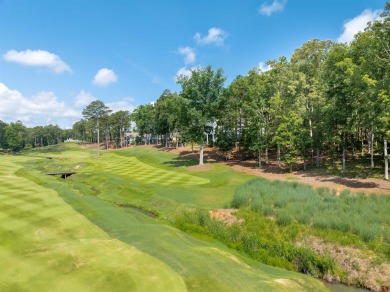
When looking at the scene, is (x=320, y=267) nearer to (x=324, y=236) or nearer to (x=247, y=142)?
(x=324, y=236)

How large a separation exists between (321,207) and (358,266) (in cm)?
680

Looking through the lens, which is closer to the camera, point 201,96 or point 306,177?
point 306,177

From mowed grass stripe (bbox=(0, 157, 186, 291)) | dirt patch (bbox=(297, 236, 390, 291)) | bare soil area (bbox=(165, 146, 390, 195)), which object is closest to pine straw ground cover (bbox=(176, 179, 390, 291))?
dirt patch (bbox=(297, 236, 390, 291))

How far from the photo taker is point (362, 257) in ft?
55.2

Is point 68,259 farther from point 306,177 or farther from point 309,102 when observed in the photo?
point 309,102

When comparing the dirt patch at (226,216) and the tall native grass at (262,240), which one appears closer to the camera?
the tall native grass at (262,240)

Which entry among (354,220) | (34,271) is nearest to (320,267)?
(354,220)

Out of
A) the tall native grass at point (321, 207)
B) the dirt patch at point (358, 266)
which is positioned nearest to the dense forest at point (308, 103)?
the tall native grass at point (321, 207)

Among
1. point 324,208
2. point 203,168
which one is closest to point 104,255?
point 324,208

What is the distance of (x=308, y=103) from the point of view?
171 feet

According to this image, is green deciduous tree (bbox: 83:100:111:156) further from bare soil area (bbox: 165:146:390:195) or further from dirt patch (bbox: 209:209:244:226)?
dirt patch (bbox: 209:209:244:226)

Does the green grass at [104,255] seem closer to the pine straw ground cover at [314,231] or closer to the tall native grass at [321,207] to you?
the pine straw ground cover at [314,231]

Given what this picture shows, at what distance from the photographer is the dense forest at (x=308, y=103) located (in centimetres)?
3291

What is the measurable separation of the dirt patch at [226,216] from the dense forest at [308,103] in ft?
63.6
